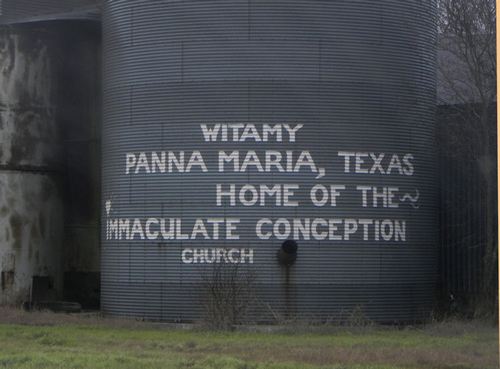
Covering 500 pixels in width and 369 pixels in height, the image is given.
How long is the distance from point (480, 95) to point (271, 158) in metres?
4.75

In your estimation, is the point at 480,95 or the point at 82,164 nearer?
the point at 480,95

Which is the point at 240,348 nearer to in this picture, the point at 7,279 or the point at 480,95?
the point at 7,279

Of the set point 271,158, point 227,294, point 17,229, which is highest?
point 271,158

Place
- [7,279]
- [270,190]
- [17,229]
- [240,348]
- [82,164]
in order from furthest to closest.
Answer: [82,164]
[17,229]
[7,279]
[270,190]
[240,348]

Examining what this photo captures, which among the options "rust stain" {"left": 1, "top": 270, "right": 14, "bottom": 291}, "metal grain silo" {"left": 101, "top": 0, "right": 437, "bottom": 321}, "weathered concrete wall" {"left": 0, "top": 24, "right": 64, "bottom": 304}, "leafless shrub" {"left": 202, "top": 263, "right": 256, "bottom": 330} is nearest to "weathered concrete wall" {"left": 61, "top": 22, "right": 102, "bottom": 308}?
"weathered concrete wall" {"left": 0, "top": 24, "right": 64, "bottom": 304}

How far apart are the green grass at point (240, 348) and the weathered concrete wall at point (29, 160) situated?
4.03m

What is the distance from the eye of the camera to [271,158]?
696 inches

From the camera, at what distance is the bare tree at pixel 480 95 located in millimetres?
19375

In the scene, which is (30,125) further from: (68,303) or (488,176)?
(488,176)

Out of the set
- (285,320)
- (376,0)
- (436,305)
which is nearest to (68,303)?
(285,320)

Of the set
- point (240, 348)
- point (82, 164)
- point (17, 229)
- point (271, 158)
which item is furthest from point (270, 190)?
point (17, 229)

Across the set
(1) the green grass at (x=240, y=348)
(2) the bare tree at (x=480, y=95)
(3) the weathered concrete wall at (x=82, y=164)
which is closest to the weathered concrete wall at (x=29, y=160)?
(3) the weathered concrete wall at (x=82, y=164)

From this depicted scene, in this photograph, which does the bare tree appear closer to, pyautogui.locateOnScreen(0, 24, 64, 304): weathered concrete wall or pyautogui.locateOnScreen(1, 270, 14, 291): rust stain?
pyautogui.locateOnScreen(0, 24, 64, 304): weathered concrete wall

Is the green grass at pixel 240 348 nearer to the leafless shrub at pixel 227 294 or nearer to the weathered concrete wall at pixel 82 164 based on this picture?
the leafless shrub at pixel 227 294
